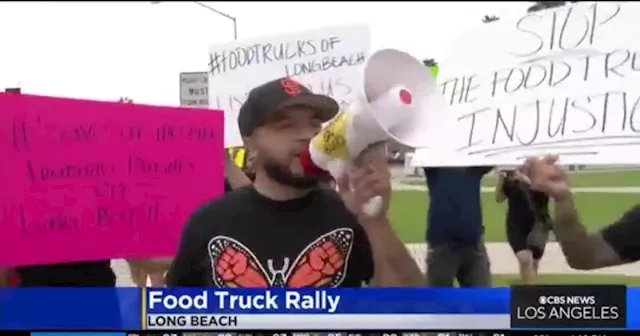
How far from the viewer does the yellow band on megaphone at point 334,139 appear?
2.68 metres

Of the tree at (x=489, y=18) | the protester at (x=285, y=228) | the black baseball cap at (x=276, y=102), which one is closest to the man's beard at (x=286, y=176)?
the protester at (x=285, y=228)

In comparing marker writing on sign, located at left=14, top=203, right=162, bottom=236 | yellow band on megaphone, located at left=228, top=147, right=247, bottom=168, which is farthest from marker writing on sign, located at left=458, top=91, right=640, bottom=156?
marker writing on sign, located at left=14, top=203, right=162, bottom=236

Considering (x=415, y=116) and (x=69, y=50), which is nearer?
(x=415, y=116)

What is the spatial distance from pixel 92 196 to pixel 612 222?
1.61 meters

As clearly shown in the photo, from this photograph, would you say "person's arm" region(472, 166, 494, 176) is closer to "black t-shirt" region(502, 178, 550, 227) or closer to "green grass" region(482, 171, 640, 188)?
"black t-shirt" region(502, 178, 550, 227)

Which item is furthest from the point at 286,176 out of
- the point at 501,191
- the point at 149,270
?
the point at 501,191

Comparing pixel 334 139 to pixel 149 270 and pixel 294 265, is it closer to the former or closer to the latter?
pixel 294 265

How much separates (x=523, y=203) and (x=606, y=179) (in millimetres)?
251

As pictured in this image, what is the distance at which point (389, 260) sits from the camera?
282 centimetres

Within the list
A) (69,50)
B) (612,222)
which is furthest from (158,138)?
(612,222)

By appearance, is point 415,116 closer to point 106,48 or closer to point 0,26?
point 106,48

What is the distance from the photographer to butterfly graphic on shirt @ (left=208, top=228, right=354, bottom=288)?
9.35 feet

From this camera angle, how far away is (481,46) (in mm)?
2770

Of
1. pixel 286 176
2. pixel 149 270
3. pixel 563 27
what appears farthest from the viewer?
pixel 149 270
